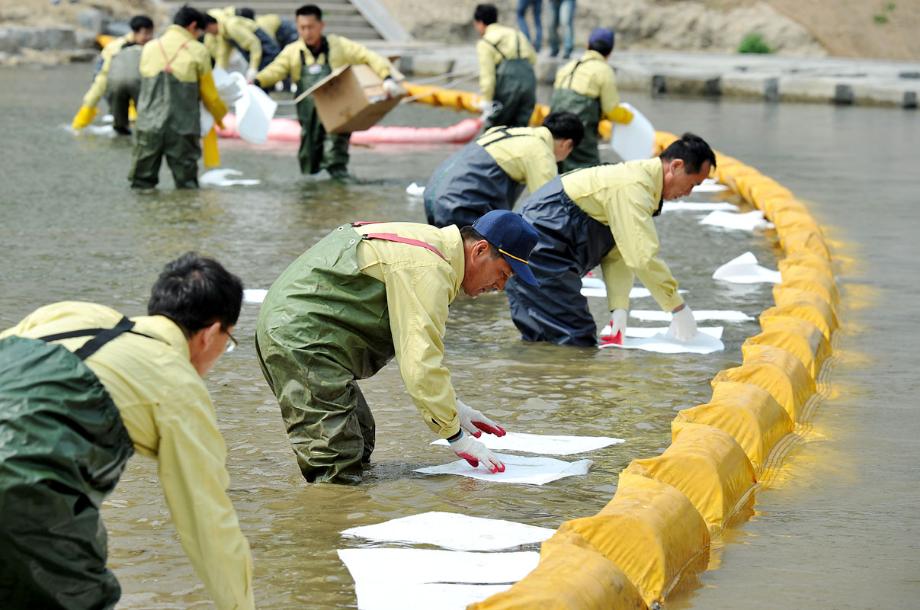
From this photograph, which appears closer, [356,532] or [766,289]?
[356,532]

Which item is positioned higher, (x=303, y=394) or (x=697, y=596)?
(x=303, y=394)

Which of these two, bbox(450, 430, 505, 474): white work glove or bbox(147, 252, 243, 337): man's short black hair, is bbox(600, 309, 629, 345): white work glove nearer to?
bbox(450, 430, 505, 474): white work glove

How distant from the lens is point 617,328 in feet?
24.4

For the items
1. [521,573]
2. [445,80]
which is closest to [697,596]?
[521,573]

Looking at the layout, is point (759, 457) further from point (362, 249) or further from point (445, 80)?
point (445, 80)

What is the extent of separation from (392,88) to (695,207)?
270 cm

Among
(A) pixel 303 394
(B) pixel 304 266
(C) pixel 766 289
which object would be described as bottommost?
(C) pixel 766 289

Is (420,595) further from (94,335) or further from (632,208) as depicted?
(632,208)

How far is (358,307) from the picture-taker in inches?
193

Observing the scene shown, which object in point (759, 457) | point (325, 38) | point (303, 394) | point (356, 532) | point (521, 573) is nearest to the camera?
point (521, 573)

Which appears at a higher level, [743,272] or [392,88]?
[392,88]

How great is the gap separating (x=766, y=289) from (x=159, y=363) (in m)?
6.48

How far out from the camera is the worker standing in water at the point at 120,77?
15.3 meters

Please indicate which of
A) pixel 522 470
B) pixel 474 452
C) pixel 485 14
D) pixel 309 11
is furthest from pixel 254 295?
pixel 485 14
